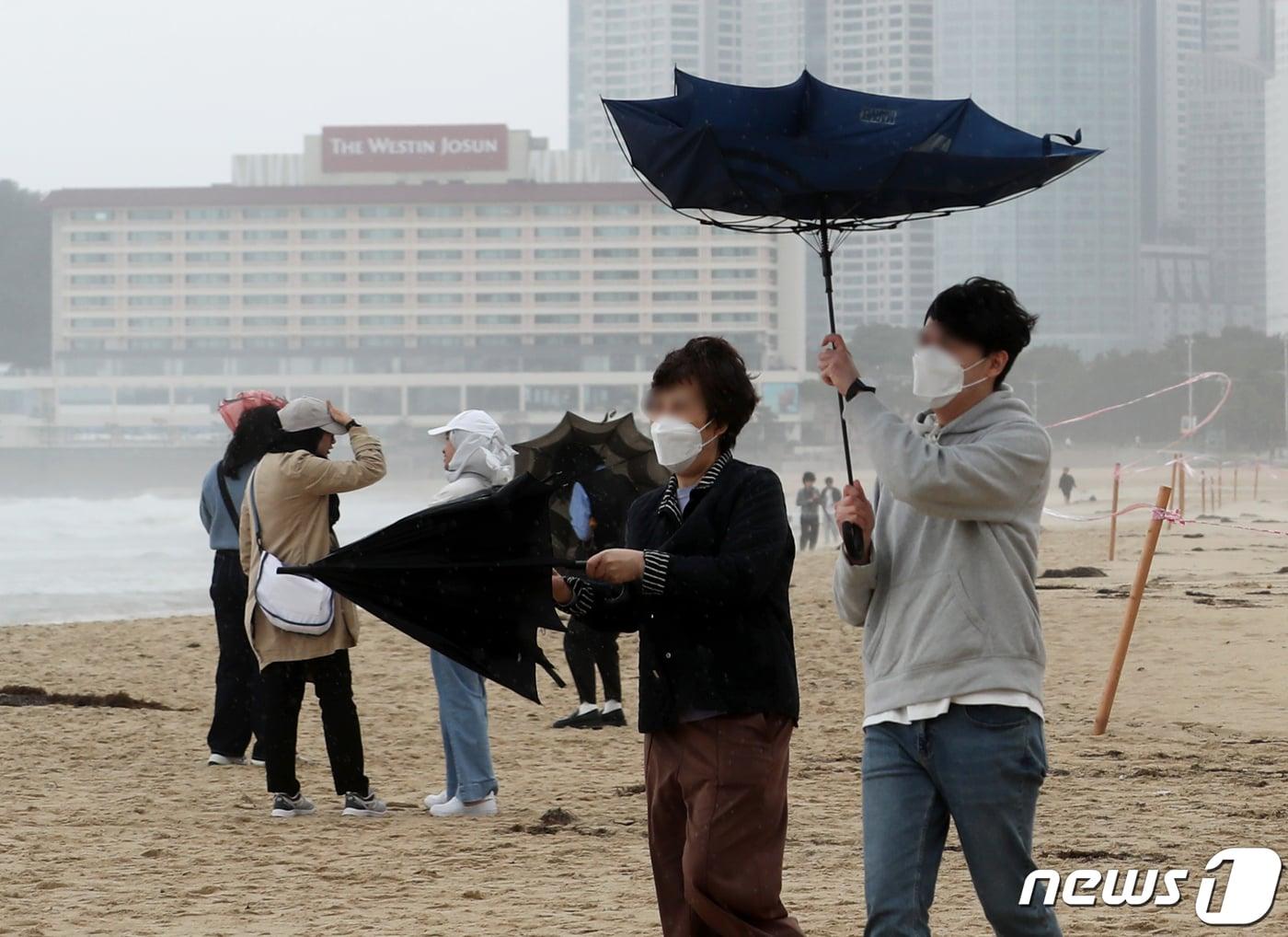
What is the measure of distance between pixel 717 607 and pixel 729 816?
1.37ft

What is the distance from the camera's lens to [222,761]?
7.98 metres

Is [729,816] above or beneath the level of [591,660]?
above

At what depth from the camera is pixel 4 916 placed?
5.01 meters

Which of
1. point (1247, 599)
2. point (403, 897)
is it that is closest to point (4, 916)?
point (403, 897)

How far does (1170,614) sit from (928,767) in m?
12.1

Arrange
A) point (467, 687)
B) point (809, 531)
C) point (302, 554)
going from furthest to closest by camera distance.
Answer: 1. point (809, 531)
2. point (467, 687)
3. point (302, 554)

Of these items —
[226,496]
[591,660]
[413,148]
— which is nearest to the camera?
[226,496]

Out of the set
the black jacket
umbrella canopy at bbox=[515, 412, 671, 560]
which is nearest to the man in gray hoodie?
the black jacket

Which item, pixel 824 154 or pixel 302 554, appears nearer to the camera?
pixel 824 154

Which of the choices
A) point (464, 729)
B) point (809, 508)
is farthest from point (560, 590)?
point (809, 508)

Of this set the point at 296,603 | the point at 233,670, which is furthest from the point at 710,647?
the point at 233,670

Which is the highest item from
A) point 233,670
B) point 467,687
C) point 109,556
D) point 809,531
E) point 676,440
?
point 676,440

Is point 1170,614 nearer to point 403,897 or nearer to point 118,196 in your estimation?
point 403,897

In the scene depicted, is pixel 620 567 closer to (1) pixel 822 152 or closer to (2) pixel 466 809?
(1) pixel 822 152
